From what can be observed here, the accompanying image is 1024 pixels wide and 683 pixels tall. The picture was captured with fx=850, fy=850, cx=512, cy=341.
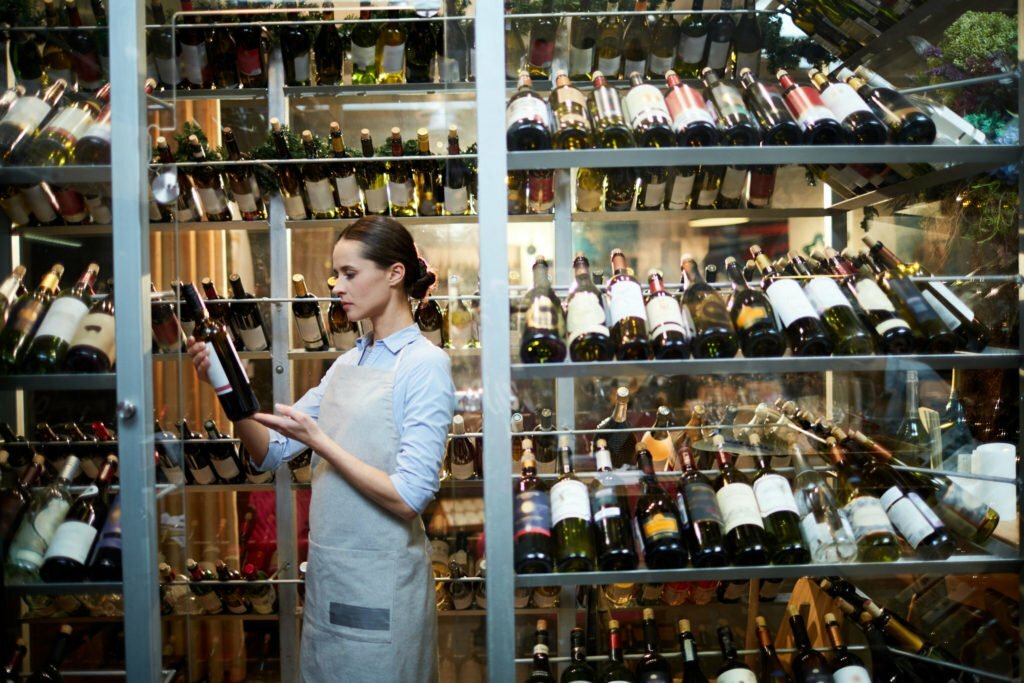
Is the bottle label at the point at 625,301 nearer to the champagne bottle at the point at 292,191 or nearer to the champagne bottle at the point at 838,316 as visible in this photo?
the champagne bottle at the point at 838,316

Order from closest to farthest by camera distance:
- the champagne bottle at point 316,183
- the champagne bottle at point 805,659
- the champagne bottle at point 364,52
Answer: the champagne bottle at point 805,659
the champagne bottle at point 316,183
the champagne bottle at point 364,52

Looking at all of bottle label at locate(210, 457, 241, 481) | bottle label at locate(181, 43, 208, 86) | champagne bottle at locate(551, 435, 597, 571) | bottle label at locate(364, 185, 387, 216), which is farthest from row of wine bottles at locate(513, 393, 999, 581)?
bottle label at locate(181, 43, 208, 86)

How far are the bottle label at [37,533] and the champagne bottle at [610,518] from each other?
3.72 ft

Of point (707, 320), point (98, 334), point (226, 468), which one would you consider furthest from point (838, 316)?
point (226, 468)

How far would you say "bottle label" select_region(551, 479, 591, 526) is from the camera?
1.85 metres

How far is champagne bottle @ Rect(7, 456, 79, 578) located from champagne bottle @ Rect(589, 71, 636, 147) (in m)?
1.35

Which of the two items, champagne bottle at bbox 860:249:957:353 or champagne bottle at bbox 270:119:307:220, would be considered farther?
champagne bottle at bbox 270:119:307:220

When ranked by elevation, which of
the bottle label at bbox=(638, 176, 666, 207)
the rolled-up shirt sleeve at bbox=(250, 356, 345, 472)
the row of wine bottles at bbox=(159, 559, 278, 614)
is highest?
the bottle label at bbox=(638, 176, 666, 207)

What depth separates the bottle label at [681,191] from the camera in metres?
2.07

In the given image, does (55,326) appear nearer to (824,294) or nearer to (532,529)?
(532,529)

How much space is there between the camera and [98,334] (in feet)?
5.80

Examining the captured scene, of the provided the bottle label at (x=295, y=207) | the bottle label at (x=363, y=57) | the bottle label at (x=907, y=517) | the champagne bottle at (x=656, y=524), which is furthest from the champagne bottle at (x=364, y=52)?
the bottle label at (x=907, y=517)

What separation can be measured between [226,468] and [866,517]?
230 centimetres

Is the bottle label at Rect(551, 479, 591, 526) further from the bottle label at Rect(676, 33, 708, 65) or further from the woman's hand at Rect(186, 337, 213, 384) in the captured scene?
the bottle label at Rect(676, 33, 708, 65)
